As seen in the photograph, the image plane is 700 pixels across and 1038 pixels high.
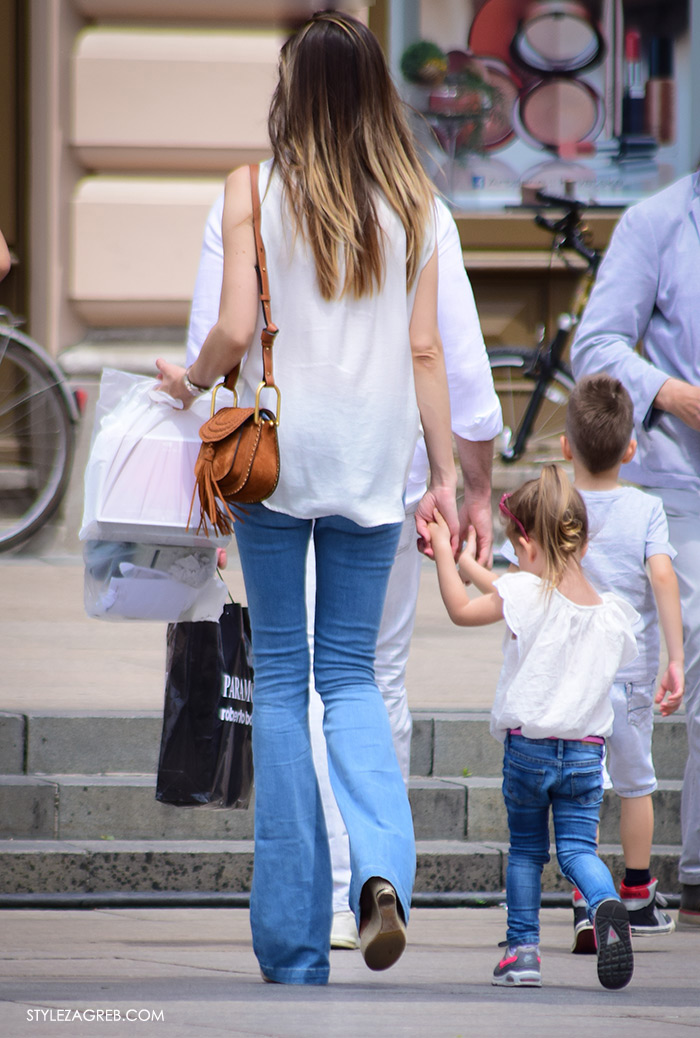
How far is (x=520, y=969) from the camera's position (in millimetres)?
3510

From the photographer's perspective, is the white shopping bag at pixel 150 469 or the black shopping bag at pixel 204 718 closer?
the white shopping bag at pixel 150 469

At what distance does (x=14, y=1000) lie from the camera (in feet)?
9.72

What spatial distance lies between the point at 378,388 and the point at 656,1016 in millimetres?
1292

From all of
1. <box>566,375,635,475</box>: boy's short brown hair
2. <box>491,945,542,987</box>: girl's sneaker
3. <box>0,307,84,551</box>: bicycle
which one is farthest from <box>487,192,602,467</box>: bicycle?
<box>491,945,542,987</box>: girl's sneaker

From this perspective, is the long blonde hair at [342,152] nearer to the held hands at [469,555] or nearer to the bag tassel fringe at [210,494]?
the bag tassel fringe at [210,494]

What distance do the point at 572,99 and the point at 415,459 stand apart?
21.6 feet

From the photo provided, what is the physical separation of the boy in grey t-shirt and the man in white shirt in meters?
0.41

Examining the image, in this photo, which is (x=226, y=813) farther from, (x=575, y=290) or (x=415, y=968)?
(x=575, y=290)

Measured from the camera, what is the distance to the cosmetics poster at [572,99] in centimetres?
987

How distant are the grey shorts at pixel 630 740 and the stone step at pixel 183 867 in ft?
2.12

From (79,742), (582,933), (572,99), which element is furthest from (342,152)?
(572,99)

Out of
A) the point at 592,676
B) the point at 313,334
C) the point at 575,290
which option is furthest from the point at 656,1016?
the point at 575,290
